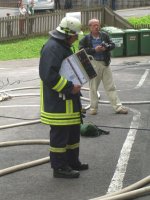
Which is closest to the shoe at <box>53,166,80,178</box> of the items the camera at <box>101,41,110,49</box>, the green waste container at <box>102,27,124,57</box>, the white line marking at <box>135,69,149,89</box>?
the camera at <box>101,41,110,49</box>

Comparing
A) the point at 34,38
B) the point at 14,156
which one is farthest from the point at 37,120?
the point at 34,38

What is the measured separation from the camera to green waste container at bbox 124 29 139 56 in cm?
1911

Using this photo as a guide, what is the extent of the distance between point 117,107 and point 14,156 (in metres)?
3.11

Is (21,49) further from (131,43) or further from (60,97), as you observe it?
(60,97)

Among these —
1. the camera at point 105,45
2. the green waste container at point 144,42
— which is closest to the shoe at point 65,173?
the camera at point 105,45

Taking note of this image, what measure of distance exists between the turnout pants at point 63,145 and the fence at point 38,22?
16.2 metres

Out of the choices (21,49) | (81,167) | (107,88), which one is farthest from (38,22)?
(81,167)

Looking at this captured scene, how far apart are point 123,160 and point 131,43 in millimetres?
12387

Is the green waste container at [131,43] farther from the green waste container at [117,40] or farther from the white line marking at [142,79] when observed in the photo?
the white line marking at [142,79]

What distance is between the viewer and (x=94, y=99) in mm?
9984

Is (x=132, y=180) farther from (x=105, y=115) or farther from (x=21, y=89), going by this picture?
(x=21, y=89)

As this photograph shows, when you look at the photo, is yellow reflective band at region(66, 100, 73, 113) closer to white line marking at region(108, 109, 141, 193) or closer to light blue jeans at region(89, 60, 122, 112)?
white line marking at region(108, 109, 141, 193)

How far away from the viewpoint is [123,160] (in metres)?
7.12

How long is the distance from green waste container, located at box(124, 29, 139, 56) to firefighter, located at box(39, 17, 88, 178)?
1287cm
